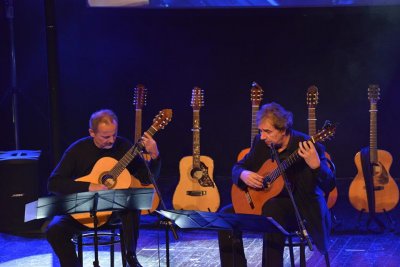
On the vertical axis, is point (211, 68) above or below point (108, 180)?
above

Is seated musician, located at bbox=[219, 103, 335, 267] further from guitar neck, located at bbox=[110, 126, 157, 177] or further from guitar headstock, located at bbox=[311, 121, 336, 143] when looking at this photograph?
guitar neck, located at bbox=[110, 126, 157, 177]

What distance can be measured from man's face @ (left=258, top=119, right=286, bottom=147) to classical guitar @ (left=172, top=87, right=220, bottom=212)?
2.43 m

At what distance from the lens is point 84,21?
10.4m

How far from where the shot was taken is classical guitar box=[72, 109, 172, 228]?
21.1ft

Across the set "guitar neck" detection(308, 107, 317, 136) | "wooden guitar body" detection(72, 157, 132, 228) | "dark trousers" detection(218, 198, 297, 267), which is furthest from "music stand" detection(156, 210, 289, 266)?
"guitar neck" detection(308, 107, 317, 136)

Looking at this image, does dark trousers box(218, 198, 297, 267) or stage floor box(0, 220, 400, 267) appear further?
stage floor box(0, 220, 400, 267)

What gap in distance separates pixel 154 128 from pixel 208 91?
411 centimetres

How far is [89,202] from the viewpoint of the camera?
5.78m

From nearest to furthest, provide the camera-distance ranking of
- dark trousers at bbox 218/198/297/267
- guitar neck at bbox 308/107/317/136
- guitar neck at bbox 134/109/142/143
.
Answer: dark trousers at bbox 218/198/297/267 → guitar neck at bbox 308/107/317/136 → guitar neck at bbox 134/109/142/143

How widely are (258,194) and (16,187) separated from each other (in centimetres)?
331

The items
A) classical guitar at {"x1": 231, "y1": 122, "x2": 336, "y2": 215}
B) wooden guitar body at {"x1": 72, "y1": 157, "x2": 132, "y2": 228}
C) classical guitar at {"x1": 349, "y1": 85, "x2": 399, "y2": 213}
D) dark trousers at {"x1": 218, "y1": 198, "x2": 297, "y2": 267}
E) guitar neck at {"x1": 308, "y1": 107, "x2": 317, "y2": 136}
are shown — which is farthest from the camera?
classical guitar at {"x1": 349, "y1": 85, "x2": 399, "y2": 213}

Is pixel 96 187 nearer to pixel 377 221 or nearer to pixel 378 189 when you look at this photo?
pixel 378 189

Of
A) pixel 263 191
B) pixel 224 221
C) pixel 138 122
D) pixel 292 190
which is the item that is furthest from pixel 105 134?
pixel 138 122

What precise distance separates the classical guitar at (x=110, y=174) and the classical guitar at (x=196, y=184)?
6.15 feet
